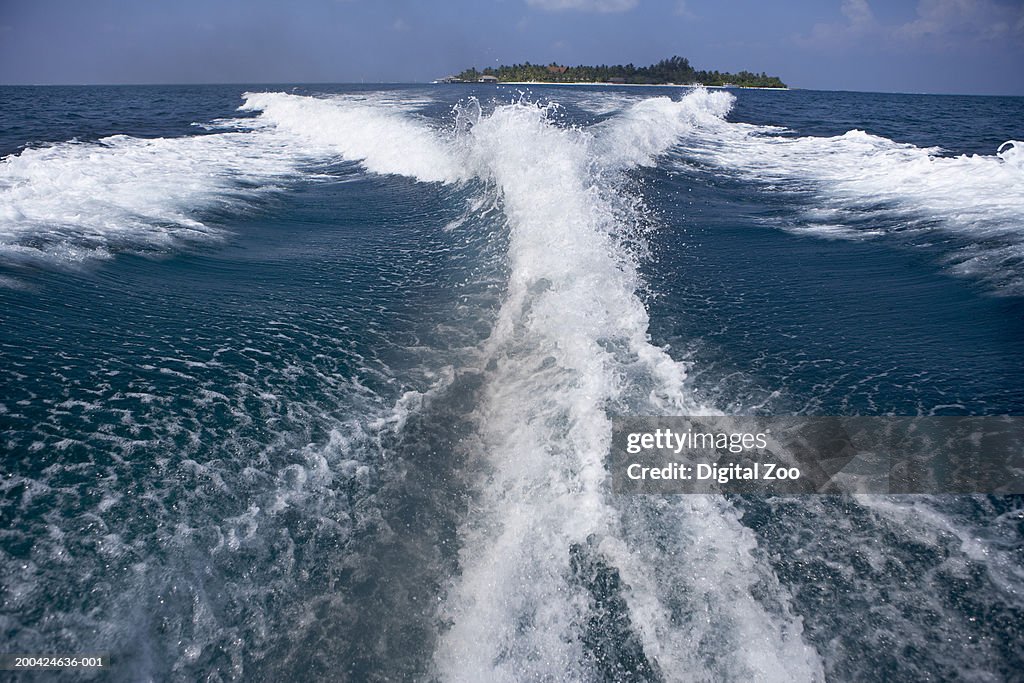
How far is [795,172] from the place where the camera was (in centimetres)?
1691

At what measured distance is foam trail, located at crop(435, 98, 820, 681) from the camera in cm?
337

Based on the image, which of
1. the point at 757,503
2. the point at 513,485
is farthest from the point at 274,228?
the point at 757,503

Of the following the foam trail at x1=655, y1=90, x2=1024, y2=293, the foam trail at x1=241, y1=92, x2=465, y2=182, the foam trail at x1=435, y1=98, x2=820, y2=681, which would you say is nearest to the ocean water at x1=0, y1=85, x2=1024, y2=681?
the foam trail at x1=435, y1=98, x2=820, y2=681

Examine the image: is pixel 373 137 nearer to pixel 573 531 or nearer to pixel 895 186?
pixel 895 186

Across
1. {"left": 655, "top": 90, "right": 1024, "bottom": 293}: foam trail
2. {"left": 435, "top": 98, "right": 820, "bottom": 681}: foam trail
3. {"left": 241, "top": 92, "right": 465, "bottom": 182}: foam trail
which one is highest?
{"left": 241, "top": 92, "right": 465, "bottom": 182}: foam trail

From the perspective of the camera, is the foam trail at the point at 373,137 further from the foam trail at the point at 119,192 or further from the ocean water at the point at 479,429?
the ocean water at the point at 479,429

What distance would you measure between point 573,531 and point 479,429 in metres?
1.53

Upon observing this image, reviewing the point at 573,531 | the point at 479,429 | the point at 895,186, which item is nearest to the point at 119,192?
the point at 479,429

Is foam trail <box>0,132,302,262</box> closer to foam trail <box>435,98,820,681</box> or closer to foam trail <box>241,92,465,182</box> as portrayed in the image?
foam trail <box>241,92,465,182</box>

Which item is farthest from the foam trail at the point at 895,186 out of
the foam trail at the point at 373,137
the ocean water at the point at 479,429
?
the foam trail at the point at 373,137

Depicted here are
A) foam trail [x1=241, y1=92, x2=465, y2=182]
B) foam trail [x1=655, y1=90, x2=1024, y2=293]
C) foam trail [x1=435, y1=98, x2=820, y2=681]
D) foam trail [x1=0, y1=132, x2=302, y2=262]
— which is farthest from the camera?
foam trail [x1=241, y1=92, x2=465, y2=182]

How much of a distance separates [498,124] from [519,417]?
43.8 feet

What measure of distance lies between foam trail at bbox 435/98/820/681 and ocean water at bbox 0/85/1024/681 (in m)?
0.02

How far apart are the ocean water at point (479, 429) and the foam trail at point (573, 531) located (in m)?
0.02
